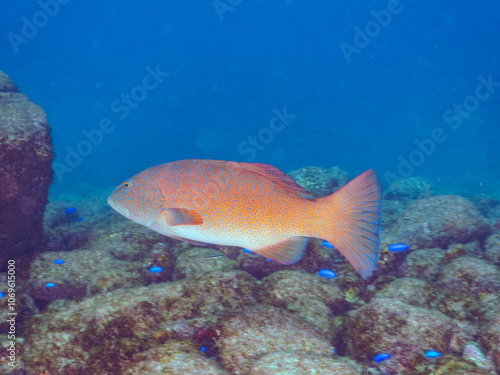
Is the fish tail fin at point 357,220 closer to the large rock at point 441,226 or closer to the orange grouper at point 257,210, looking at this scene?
the orange grouper at point 257,210

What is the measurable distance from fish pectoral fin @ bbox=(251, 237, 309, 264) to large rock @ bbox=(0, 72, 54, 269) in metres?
3.41

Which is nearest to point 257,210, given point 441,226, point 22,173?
point 22,173

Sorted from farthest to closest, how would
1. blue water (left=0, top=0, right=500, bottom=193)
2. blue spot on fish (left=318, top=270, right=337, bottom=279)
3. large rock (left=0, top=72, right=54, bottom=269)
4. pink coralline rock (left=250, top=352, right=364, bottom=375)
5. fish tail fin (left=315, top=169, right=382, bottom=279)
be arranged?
1. blue water (left=0, top=0, right=500, bottom=193)
2. large rock (left=0, top=72, right=54, bottom=269)
3. blue spot on fish (left=318, top=270, right=337, bottom=279)
4. fish tail fin (left=315, top=169, right=382, bottom=279)
5. pink coralline rock (left=250, top=352, right=364, bottom=375)

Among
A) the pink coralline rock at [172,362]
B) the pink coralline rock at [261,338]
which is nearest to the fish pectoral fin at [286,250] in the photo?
the pink coralline rock at [261,338]

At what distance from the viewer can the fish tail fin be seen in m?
2.53

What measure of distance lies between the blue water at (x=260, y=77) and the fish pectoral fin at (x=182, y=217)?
153 feet

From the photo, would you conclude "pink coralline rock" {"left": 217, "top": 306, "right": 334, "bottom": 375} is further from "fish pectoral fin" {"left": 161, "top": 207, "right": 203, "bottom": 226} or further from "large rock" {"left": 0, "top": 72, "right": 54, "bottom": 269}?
"large rock" {"left": 0, "top": 72, "right": 54, "bottom": 269}

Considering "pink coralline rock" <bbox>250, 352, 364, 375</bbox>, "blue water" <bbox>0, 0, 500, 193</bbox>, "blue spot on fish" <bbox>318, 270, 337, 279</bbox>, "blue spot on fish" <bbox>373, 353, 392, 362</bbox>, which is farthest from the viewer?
"blue water" <bbox>0, 0, 500, 193</bbox>

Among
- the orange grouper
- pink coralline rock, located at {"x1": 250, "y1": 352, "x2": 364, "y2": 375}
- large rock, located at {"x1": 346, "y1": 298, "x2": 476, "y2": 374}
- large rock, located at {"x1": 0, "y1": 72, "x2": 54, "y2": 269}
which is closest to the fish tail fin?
the orange grouper

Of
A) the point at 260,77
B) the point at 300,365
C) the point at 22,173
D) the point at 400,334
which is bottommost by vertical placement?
the point at 22,173

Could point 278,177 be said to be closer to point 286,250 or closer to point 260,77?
→ point 286,250

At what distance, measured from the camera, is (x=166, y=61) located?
9862 cm

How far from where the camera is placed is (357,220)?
259 centimetres

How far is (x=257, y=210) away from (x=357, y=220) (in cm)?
79
